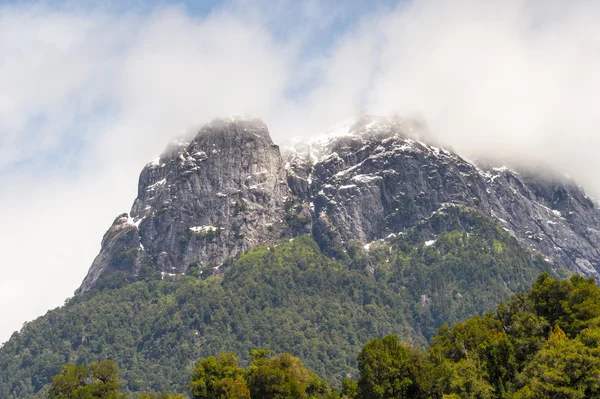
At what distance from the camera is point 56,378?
14700cm

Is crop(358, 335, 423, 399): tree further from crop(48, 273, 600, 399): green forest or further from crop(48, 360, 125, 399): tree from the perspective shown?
crop(48, 360, 125, 399): tree

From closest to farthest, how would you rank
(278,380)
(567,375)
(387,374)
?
(567,375) < (387,374) < (278,380)

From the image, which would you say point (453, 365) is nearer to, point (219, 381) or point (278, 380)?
point (278, 380)

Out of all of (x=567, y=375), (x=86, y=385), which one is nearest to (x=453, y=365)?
(x=567, y=375)

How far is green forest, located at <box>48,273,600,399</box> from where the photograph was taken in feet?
405

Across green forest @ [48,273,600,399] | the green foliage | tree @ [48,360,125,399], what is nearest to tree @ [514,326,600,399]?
the green foliage

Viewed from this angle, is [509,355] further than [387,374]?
No

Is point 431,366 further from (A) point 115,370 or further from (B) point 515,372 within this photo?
(A) point 115,370

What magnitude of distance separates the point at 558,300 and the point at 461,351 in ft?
71.0

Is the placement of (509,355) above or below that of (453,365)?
below

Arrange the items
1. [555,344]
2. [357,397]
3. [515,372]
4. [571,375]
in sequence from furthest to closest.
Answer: [357,397] < [515,372] < [555,344] < [571,375]

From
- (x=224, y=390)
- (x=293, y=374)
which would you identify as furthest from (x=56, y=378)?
(x=293, y=374)

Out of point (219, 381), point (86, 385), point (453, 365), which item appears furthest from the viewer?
point (86, 385)

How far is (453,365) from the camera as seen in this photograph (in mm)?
128875
